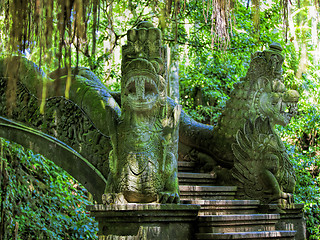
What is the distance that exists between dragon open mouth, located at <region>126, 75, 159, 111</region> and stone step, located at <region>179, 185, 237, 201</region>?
1.33 meters

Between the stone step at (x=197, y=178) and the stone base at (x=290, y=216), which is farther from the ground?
the stone step at (x=197, y=178)

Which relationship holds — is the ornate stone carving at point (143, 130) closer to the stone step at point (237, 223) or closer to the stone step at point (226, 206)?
the stone step at point (237, 223)

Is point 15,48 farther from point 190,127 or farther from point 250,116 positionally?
point 190,127

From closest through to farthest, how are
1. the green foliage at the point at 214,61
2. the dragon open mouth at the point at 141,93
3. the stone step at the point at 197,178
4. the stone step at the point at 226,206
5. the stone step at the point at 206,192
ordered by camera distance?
the dragon open mouth at the point at 141,93 < the stone step at the point at 226,206 < the stone step at the point at 206,192 < the stone step at the point at 197,178 < the green foliage at the point at 214,61

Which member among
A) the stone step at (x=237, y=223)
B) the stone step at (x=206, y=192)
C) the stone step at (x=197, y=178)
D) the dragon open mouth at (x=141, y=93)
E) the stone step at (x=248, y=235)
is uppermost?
the dragon open mouth at (x=141, y=93)

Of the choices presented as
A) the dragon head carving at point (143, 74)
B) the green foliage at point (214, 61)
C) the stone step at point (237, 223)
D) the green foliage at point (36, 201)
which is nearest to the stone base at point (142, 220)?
the stone step at point (237, 223)

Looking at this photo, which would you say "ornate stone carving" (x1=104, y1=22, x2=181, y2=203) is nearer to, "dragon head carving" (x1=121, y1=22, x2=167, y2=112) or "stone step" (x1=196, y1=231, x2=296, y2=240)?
"dragon head carving" (x1=121, y1=22, x2=167, y2=112)

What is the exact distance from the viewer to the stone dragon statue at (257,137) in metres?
5.95

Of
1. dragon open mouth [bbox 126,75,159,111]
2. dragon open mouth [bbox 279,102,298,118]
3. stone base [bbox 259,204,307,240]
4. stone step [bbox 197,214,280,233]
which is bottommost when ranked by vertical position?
stone step [bbox 197,214,280,233]

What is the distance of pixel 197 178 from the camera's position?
623cm

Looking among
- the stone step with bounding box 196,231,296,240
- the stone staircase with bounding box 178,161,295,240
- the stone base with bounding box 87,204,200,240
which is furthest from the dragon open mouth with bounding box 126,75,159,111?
the stone step with bounding box 196,231,296,240

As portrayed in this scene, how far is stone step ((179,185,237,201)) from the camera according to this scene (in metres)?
5.70

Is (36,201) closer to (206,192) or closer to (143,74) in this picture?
(206,192)

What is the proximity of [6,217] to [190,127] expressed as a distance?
3.52m
